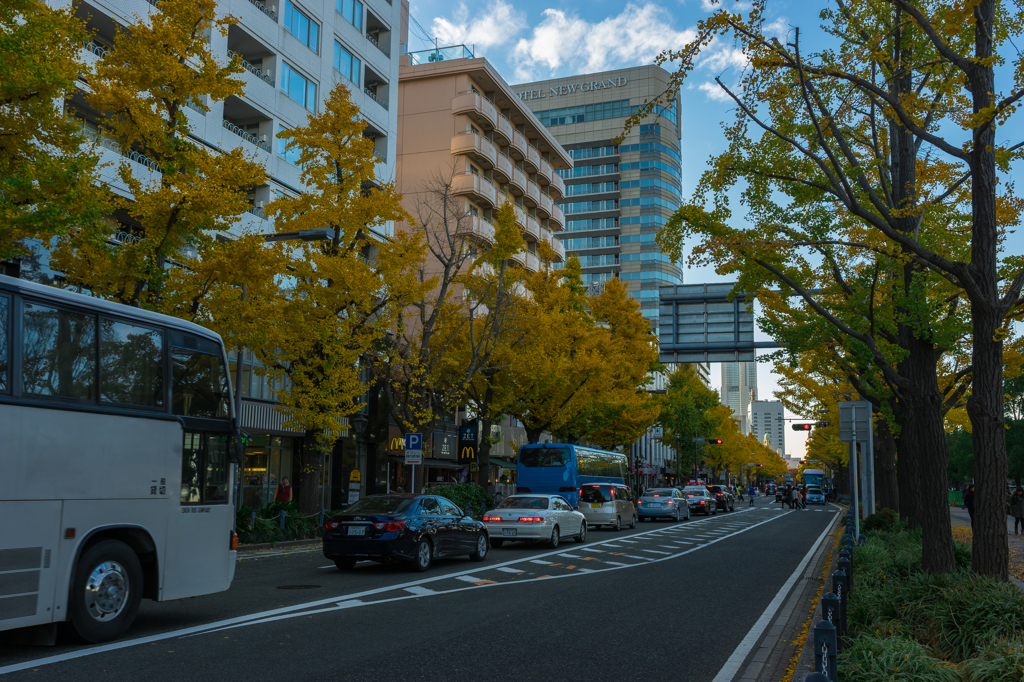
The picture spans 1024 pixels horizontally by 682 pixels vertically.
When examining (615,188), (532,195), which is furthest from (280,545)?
(615,188)

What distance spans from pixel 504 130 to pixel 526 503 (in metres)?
36.2

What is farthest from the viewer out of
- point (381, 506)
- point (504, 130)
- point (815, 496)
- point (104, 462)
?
point (815, 496)

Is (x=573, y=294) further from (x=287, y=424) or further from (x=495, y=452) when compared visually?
(x=287, y=424)

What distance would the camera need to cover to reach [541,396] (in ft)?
121

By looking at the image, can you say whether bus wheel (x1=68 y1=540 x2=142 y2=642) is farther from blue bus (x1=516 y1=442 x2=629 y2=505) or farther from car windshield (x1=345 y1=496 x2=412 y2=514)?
blue bus (x1=516 y1=442 x2=629 y2=505)

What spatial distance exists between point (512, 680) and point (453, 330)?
78.3 feet

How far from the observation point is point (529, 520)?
21.0 m

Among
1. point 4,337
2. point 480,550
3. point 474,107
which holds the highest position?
point 474,107

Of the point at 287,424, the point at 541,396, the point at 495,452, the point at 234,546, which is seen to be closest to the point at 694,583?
the point at 234,546

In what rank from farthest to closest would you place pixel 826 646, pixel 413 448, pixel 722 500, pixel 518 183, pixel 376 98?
pixel 518 183 → pixel 722 500 → pixel 376 98 → pixel 413 448 → pixel 826 646

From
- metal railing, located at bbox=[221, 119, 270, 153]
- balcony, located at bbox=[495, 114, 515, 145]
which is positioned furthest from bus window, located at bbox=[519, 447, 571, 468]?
balcony, located at bbox=[495, 114, 515, 145]

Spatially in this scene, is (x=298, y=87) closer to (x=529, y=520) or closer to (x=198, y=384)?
(x=529, y=520)

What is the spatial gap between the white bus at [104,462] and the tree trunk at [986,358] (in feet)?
29.2

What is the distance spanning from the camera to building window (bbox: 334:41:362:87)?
35.3 m
